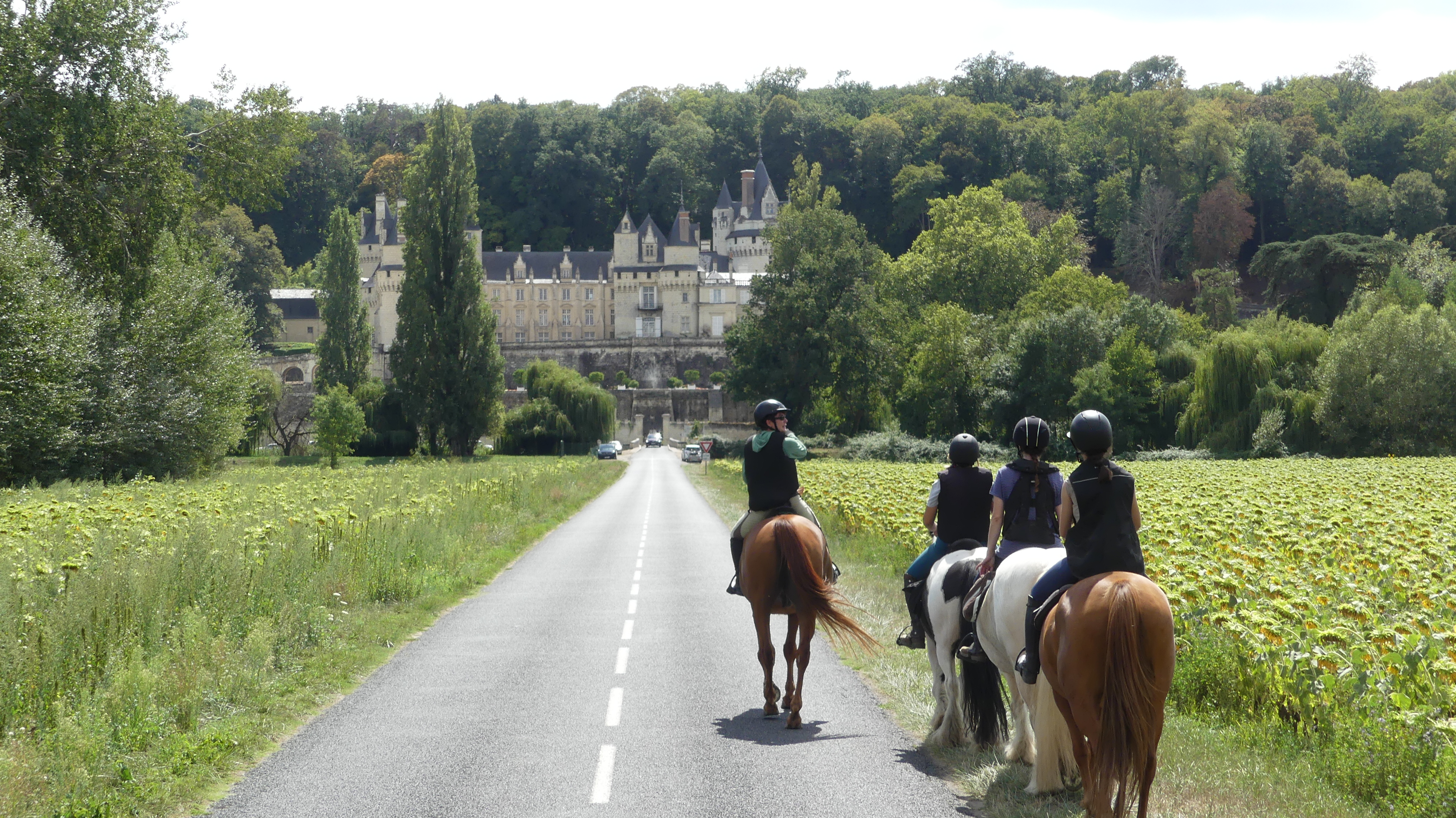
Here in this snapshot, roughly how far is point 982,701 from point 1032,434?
2.07 meters

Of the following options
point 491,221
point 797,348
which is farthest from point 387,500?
point 491,221

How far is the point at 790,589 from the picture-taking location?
9.89m

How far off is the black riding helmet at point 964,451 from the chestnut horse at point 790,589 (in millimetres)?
1413

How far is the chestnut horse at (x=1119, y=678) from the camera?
20.6 ft

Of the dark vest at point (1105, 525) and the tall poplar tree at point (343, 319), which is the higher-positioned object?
the tall poplar tree at point (343, 319)

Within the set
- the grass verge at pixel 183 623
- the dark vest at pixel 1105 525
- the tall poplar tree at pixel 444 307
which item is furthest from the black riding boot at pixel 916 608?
the tall poplar tree at pixel 444 307

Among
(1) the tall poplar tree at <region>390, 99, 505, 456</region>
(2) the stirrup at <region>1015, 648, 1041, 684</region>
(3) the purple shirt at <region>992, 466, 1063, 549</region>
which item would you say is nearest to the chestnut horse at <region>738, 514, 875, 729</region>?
(3) the purple shirt at <region>992, 466, 1063, 549</region>

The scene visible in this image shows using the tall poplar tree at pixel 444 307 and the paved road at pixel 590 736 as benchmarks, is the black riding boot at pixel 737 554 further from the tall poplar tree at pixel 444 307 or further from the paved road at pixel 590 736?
the tall poplar tree at pixel 444 307

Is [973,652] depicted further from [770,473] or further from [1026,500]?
[770,473]

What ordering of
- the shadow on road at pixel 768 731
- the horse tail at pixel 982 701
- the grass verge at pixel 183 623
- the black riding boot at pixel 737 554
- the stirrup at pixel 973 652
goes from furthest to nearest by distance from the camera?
the black riding boot at pixel 737 554
the shadow on road at pixel 768 731
the horse tail at pixel 982 701
the stirrup at pixel 973 652
the grass verge at pixel 183 623

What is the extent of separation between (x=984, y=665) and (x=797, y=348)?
199ft

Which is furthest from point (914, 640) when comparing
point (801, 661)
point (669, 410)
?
point (669, 410)

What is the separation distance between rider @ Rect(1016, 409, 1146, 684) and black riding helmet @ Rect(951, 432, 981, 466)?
107 inches

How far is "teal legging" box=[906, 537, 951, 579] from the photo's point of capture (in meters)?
9.48
